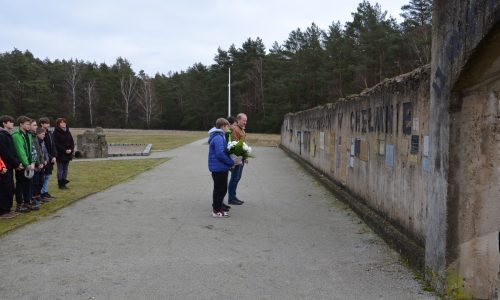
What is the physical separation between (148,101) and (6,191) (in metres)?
72.5

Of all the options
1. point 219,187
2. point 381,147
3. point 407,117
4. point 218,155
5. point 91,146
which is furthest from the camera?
point 91,146

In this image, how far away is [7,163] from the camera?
24.8ft

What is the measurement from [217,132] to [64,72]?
77.7m

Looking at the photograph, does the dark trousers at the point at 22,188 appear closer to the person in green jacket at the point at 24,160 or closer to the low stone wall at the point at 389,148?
the person in green jacket at the point at 24,160

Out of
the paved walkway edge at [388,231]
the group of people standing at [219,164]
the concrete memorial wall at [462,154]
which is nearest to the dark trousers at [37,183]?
the group of people standing at [219,164]

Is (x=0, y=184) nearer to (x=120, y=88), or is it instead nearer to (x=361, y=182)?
(x=361, y=182)

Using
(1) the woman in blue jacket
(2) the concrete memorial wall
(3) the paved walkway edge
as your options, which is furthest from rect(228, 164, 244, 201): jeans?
(2) the concrete memorial wall

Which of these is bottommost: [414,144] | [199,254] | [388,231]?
[199,254]

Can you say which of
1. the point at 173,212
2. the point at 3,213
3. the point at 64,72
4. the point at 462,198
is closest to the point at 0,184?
the point at 3,213

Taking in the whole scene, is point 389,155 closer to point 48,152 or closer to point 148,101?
point 48,152

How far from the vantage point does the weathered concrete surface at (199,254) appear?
4.40m

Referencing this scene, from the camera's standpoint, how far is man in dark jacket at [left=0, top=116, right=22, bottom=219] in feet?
24.7

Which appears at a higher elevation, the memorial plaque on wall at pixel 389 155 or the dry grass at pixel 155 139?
the memorial plaque on wall at pixel 389 155

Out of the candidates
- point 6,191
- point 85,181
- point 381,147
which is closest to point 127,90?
point 85,181
